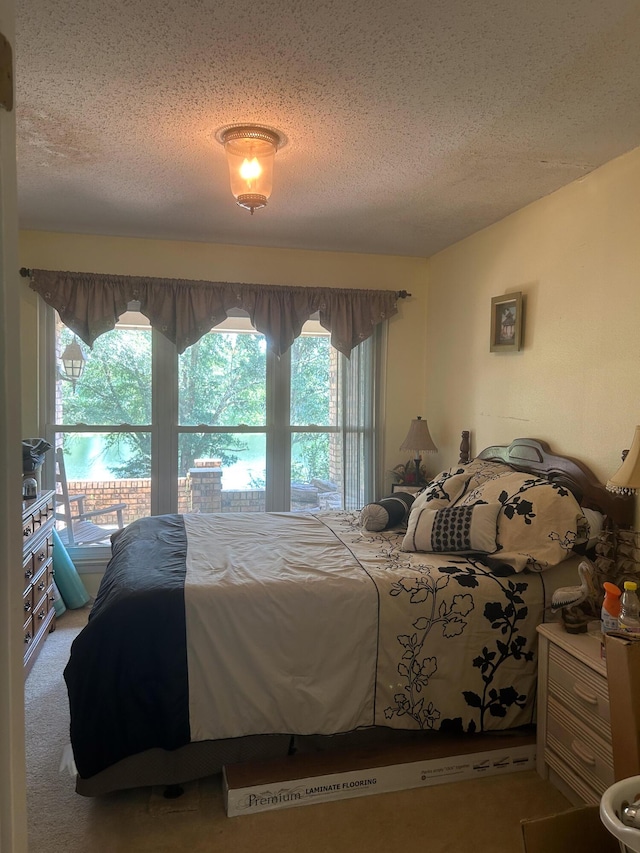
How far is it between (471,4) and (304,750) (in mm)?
2477

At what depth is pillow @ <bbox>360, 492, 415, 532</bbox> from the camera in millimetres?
3131

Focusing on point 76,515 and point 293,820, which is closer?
point 293,820

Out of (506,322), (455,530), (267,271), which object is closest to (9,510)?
(455,530)

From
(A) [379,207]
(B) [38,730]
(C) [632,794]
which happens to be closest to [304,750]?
(B) [38,730]

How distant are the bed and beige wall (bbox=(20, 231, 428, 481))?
184 cm

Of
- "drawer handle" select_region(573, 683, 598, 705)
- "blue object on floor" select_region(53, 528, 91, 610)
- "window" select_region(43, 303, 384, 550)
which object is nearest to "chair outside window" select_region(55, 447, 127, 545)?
"window" select_region(43, 303, 384, 550)

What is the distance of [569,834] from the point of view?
3.48 ft

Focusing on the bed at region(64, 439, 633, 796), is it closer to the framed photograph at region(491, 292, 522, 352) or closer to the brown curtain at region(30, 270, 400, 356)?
the framed photograph at region(491, 292, 522, 352)

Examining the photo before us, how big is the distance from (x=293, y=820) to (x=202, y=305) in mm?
3033

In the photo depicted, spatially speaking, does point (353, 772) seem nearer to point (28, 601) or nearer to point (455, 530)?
point (455, 530)

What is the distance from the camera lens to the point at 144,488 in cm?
418

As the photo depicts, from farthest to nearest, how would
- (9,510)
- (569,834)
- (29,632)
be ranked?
1. (29,632)
2. (569,834)
3. (9,510)

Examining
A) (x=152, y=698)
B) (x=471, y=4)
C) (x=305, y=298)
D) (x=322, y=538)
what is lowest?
(x=152, y=698)

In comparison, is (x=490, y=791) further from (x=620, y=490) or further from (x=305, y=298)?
(x=305, y=298)
